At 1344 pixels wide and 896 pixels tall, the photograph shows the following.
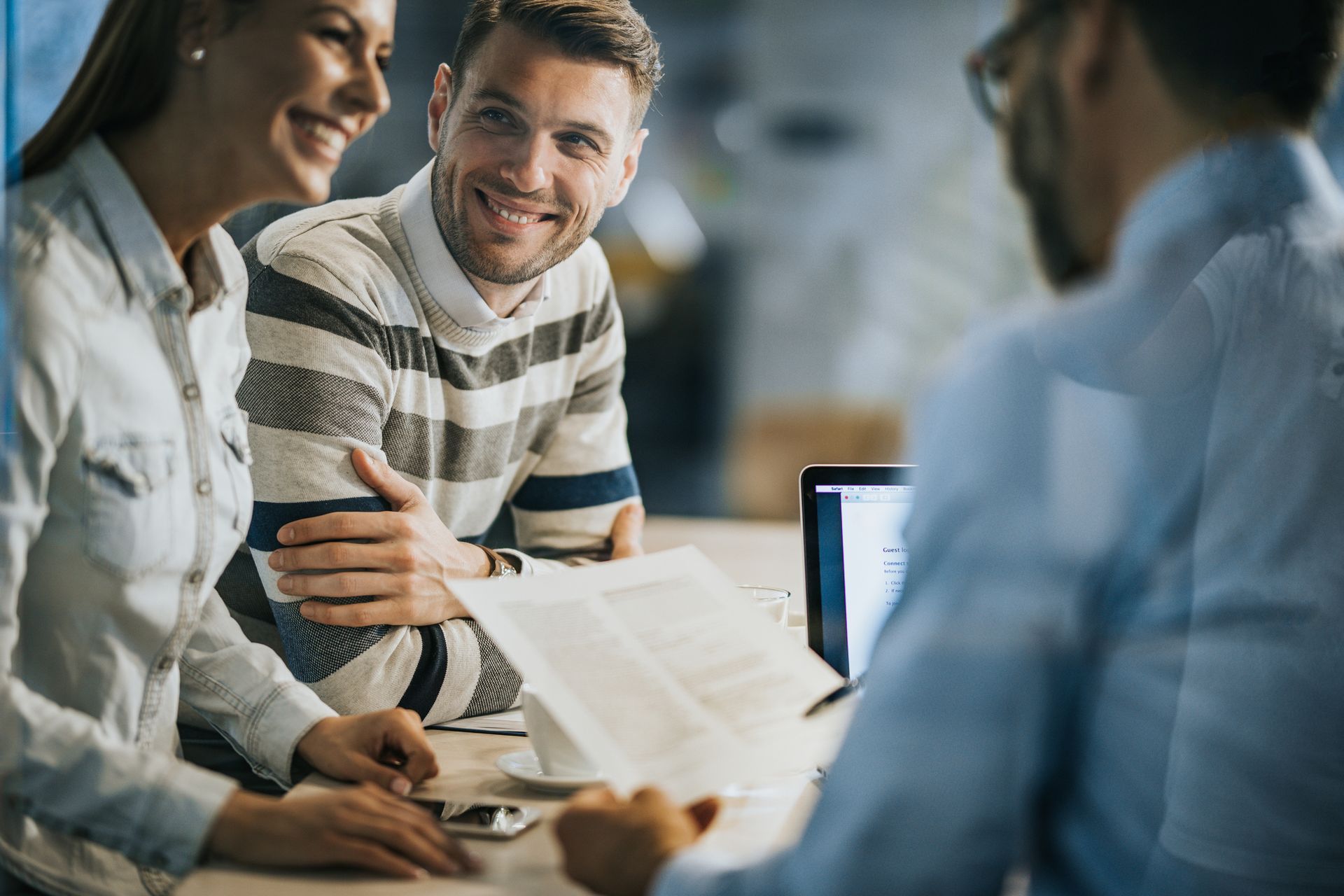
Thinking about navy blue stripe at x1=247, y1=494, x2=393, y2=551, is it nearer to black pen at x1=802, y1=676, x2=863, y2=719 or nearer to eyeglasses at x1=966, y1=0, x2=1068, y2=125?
black pen at x1=802, y1=676, x2=863, y2=719

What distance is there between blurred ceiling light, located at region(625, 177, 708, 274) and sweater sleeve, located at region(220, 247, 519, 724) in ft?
11.5

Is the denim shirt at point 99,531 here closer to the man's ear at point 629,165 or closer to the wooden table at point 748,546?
the wooden table at point 748,546

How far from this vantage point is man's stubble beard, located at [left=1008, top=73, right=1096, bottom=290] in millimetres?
616

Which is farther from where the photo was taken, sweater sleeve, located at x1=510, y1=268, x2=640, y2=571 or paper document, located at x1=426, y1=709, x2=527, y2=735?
sweater sleeve, located at x1=510, y1=268, x2=640, y2=571

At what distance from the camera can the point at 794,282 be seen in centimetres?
425

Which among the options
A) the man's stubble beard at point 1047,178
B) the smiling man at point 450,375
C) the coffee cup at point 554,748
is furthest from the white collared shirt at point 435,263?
the man's stubble beard at point 1047,178

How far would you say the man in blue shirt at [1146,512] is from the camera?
546mm

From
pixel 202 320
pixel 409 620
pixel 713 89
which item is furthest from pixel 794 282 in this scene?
pixel 202 320

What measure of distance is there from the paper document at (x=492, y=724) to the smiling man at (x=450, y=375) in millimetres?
13

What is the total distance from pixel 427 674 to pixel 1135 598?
74 cm

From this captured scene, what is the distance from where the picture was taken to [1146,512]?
1.90ft

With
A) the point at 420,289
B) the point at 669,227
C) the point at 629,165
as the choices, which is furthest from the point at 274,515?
the point at 669,227

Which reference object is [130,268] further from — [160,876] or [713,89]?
[713,89]

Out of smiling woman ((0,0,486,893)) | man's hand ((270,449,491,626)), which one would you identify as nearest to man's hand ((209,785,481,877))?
smiling woman ((0,0,486,893))
